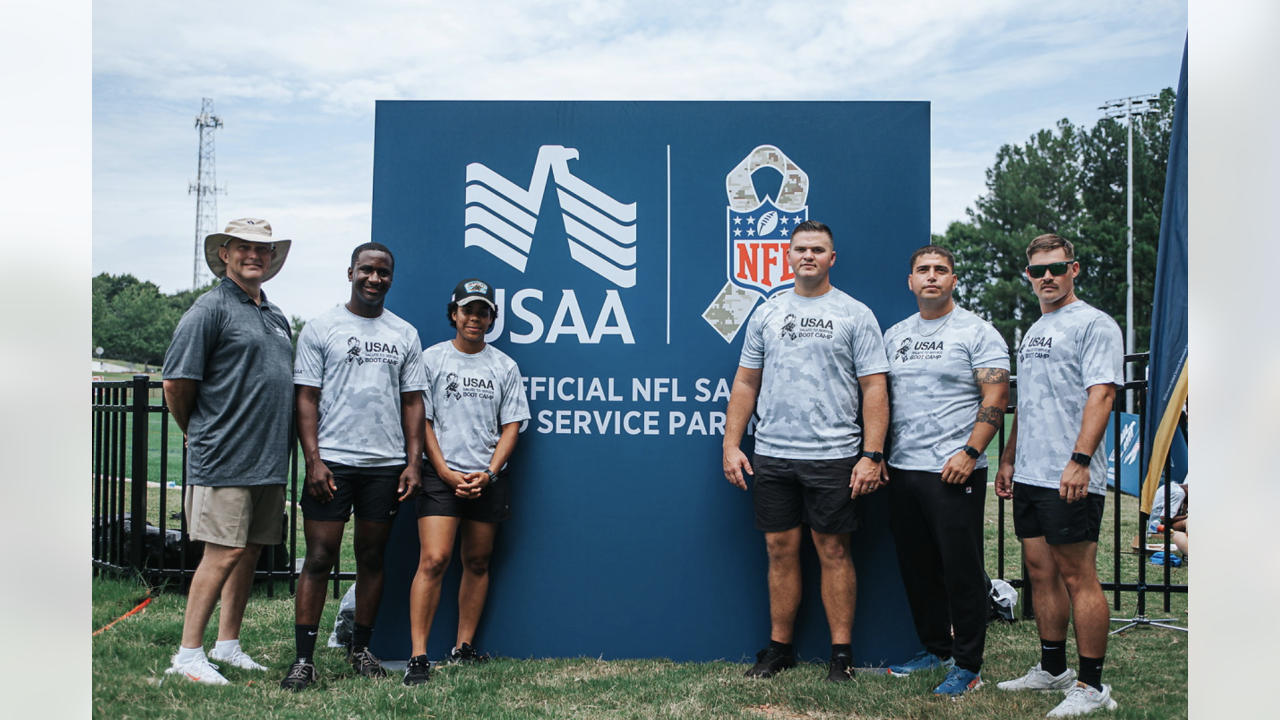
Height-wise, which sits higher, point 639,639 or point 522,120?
point 522,120

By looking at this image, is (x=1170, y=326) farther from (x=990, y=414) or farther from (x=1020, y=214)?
(x=1020, y=214)

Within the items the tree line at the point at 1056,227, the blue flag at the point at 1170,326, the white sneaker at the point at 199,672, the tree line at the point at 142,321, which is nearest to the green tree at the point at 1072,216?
the tree line at the point at 1056,227

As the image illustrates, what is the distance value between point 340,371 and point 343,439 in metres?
0.32

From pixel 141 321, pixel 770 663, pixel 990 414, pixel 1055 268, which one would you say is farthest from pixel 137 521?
pixel 141 321

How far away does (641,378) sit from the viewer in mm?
4691

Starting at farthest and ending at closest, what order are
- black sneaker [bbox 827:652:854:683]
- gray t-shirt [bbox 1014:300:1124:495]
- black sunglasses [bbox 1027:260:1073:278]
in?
black sneaker [bbox 827:652:854:683], black sunglasses [bbox 1027:260:1073:278], gray t-shirt [bbox 1014:300:1124:495]

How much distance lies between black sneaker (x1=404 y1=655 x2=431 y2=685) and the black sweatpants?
239 centimetres

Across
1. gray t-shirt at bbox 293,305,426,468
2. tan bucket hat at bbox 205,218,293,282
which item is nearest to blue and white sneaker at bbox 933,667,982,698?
gray t-shirt at bbox 293,305,426,468

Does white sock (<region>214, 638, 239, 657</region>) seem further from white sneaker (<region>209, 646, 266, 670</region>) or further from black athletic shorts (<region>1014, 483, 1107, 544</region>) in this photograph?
black athletic shorts (<region>1014, 483, 1107, 544</region>)

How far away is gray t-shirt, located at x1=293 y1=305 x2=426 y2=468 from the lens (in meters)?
3.98

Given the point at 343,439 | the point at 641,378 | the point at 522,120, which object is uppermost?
the point at 522,120
